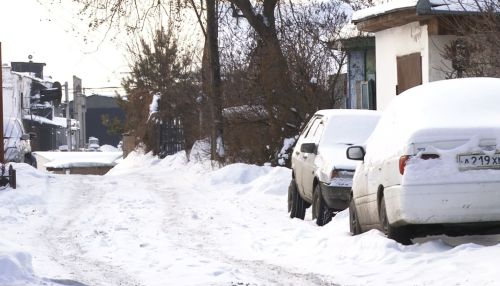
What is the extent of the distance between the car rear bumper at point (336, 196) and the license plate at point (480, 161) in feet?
14.8

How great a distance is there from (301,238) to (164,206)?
18.7ft

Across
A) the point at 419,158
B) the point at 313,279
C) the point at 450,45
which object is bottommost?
the point at 313,279

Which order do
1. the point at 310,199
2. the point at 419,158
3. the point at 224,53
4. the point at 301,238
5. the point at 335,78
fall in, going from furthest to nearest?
the point at 224,53 < the point at 335,78 < the point at 310,199 < the point at 301,238 < the point at 419,158

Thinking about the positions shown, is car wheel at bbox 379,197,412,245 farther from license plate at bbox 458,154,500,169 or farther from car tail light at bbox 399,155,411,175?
license plate at bbox 458,154,500,169

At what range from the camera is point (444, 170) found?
10648 millimetres

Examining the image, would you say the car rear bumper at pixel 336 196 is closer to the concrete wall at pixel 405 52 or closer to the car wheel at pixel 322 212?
the car wheel at pixel 322 212

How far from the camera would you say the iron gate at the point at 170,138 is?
137 ft

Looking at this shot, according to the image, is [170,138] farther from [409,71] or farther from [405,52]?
[409,71]

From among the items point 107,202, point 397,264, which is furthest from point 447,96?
point 107,202

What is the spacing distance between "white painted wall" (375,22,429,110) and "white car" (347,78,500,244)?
10.6 meters

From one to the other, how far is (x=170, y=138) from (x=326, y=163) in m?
27.8

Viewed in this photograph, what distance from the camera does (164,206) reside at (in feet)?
61.8

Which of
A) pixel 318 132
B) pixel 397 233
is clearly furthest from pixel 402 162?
pixel 318 132

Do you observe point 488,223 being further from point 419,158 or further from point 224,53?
point 224,53
